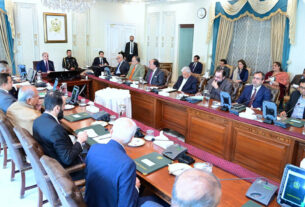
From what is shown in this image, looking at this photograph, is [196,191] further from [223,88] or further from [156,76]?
[156,76]

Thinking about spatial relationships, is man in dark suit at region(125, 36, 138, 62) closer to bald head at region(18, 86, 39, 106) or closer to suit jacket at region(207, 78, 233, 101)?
suit jacket at region(207, 78, 233, 101)

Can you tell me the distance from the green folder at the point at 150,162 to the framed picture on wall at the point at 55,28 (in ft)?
26.7

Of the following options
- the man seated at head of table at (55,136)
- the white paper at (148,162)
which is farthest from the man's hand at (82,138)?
the white paper at (148,162)

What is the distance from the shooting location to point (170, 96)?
461 cm

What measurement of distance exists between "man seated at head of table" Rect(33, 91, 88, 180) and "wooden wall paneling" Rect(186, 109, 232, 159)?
78.0 inches

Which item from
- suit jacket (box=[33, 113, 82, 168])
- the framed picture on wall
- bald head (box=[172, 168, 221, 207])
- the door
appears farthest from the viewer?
the door

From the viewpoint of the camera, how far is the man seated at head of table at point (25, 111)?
9.41 feet

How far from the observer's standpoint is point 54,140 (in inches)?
89.7

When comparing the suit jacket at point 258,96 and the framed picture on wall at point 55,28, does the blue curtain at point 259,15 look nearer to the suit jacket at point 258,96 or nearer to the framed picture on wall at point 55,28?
the suit jacket at point 258,96

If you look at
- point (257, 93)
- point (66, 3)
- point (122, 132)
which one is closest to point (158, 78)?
point (257, 93)

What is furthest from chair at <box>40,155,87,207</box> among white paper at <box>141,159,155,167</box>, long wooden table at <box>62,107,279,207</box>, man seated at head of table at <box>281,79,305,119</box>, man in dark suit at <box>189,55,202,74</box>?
man in dark suit at <box>189,55,202,74</box>

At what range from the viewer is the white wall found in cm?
660

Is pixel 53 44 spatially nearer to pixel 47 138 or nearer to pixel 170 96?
pixel 170 96

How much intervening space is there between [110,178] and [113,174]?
4 centimetres
